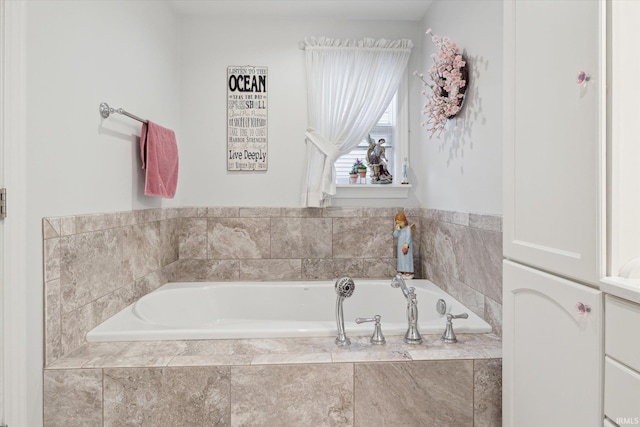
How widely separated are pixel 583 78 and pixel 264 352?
1.41 meters

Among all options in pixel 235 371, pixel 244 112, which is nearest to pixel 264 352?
pixel 235 371

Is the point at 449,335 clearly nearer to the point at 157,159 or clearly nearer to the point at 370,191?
the point at 370,191

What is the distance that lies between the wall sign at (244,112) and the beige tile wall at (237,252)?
1.54 ft

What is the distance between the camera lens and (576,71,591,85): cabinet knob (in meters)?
0.92

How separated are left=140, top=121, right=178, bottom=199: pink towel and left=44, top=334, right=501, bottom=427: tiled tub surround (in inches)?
40.2

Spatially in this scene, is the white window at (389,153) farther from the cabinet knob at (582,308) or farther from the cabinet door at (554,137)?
the cabinet knob at (582,308)

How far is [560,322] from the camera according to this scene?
1.04m

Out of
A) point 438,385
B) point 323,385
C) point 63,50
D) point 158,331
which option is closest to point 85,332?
point 158,331

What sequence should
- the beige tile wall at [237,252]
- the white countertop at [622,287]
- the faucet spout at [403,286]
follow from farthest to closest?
1. the faucet spout at [403,286]
2. the beige tile wall at [237,252]
3. the white countertop at [622,287]

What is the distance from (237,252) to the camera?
9.55ft

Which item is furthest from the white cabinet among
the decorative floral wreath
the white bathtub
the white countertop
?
the decorative floral wreath

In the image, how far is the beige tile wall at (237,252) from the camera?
→ 5.24ft

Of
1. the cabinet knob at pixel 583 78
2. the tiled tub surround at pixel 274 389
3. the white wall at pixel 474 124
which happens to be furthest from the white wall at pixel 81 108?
the white wall at pixel 474 124

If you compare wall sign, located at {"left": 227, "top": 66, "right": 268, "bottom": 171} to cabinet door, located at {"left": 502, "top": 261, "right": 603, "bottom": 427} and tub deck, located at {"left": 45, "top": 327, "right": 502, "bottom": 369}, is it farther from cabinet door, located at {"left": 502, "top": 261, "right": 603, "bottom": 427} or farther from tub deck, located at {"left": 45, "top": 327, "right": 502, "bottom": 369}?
cabinet door, located at {"left": 502, "top": 261, "right": 603, "bottom": 427}
